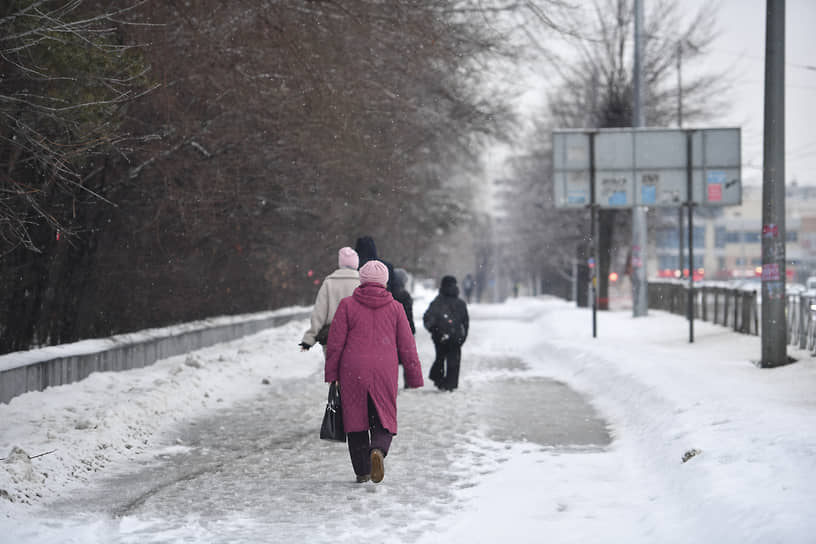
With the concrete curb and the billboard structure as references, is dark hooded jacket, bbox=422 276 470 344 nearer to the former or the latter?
the concrete curb

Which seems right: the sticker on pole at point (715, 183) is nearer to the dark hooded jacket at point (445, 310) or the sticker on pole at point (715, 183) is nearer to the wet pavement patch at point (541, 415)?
the wet pavement patch at point (541, 415)

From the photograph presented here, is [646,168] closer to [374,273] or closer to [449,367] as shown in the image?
[449,367]

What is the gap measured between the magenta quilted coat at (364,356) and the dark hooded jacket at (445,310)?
21.2 feet

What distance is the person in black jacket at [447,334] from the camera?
14.2 m

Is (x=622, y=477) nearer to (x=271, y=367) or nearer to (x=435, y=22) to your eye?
(x=435, y=22)

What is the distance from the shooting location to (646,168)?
22.6 meters

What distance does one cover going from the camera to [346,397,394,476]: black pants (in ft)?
25.4

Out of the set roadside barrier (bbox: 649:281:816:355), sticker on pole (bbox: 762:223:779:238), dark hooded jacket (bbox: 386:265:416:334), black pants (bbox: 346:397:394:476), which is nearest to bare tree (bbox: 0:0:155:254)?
black pants (bbox: 346:397:394:476)

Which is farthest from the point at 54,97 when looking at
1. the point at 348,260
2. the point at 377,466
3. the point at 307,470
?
the point at 377,466

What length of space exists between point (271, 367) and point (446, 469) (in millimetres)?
9668

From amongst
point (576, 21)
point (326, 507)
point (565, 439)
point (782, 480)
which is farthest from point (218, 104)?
point (782, 480)

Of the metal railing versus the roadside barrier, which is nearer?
the roadside barrier

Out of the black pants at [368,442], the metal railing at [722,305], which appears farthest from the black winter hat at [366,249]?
the metal railing at [722,305]

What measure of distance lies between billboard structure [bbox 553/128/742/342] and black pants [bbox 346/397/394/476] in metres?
14.7
